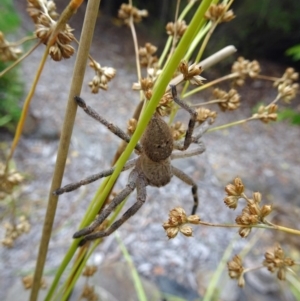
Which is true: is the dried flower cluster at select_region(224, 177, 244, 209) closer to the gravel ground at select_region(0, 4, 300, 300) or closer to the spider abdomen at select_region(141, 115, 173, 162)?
the spider abdomen at select_region(141, 115, 173, 162)

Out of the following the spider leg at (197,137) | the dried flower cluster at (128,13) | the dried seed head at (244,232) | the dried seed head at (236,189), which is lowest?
the dried seed head at (244,232)

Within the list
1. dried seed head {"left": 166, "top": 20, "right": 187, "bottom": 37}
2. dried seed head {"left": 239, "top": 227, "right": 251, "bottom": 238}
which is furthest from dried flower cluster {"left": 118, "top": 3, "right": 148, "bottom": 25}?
dried seed head {"left": 239, "top": 227, "right": 251, "bottom": 238}

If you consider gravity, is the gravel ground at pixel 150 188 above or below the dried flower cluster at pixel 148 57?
above

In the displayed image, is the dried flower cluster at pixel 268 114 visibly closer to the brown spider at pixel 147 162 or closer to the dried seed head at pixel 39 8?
the brown spider at pixel 147 162

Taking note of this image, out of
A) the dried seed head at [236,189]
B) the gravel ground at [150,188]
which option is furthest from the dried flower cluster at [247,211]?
the gravel ground at [150,188]

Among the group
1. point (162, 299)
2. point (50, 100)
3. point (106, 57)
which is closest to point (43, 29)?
point (162, 299)

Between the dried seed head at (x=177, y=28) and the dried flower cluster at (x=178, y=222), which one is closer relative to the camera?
the dried flower cluster at (x=178, y=222)
